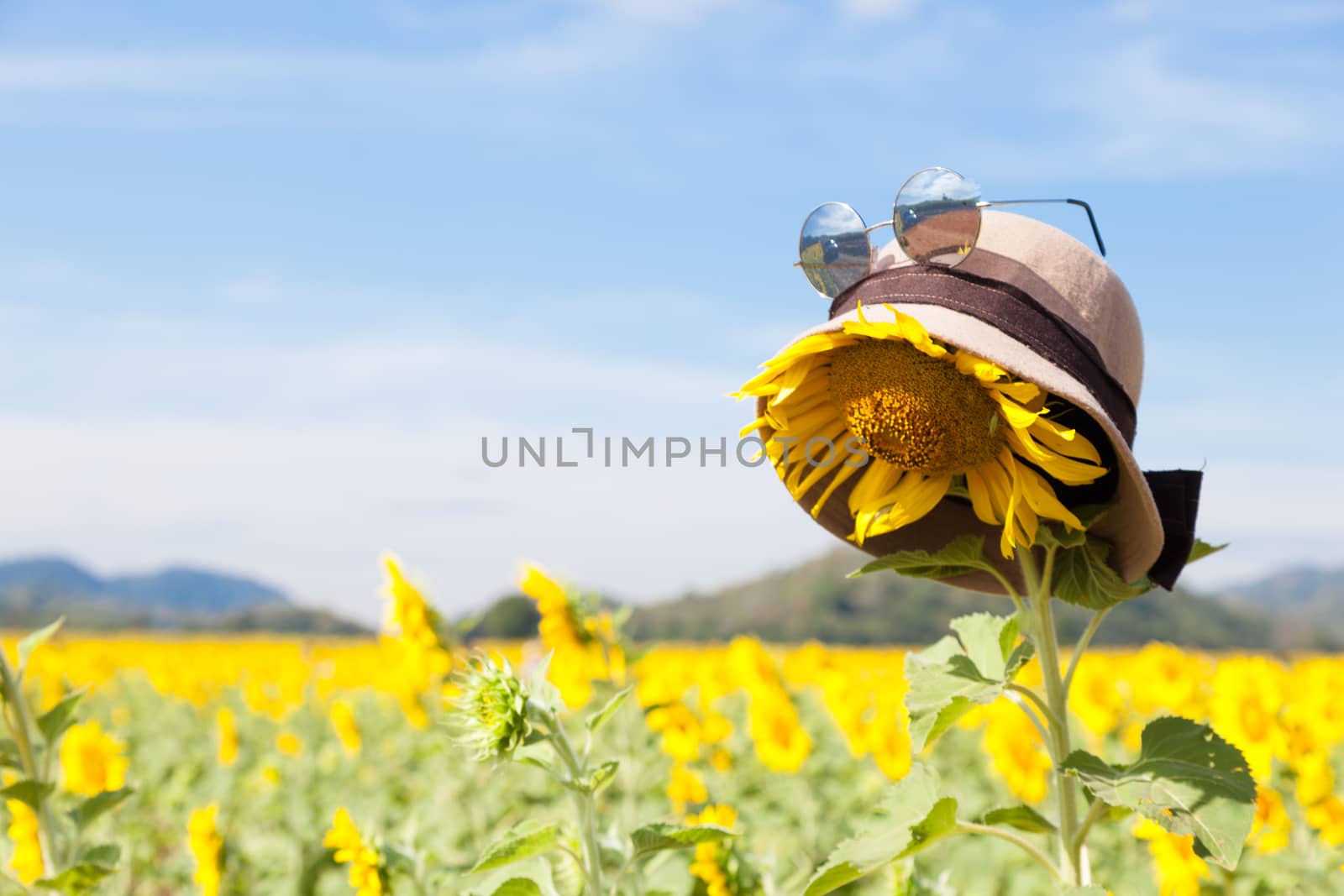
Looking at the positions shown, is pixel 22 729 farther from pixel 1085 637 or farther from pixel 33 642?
pixel 1085 637

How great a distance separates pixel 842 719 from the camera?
5191mm

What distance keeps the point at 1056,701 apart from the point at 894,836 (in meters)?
0.37

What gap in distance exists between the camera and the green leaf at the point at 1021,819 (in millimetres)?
1863

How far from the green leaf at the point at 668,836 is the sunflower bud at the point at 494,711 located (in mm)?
336

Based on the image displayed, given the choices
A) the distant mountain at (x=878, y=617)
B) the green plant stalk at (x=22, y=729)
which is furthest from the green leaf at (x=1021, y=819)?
the distant mountain at (x=878, y=617)

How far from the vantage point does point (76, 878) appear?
7.71 feet

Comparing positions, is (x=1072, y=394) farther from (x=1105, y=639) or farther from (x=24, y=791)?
(x=1105, y=639)

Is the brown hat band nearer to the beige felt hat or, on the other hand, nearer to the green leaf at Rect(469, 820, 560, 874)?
the beige felt hat

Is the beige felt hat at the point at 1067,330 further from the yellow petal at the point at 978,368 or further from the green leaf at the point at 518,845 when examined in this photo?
the green leaf at the point at 518,845

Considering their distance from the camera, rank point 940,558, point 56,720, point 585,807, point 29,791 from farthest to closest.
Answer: point 56,720
point 29,791
point 585,807
point 940,558

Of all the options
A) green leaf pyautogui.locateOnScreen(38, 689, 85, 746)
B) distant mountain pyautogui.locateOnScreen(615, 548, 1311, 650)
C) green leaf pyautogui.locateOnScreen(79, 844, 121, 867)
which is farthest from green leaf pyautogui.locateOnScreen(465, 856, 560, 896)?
distant mountain pyautogui.locateOnScreen(615, 548, 1311, 650)

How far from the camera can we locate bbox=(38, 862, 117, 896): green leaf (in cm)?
230

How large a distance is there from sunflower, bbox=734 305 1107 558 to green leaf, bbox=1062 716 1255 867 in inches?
15.2

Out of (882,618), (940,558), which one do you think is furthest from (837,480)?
(882,618)
